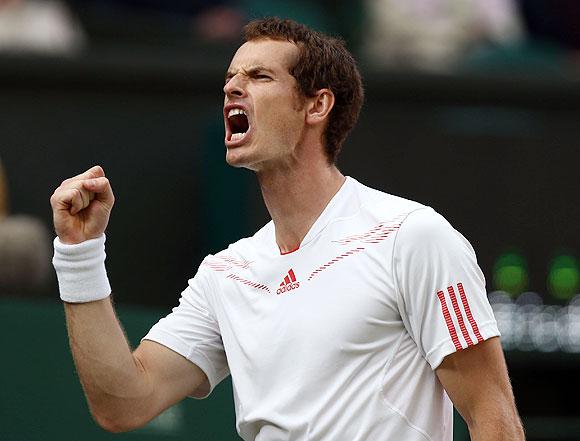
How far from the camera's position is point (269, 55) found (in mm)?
4172

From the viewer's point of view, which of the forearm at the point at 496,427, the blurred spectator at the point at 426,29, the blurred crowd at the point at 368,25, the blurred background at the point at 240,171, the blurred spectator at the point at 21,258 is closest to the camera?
the forearm at the point at 496,427

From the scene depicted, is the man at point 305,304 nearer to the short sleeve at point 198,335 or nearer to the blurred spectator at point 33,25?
the short sleeve at point 198,335

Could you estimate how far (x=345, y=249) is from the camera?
3959mm

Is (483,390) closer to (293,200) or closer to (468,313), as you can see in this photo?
(468,313)

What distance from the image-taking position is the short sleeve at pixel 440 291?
3670 mm

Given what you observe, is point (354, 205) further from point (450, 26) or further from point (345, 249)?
point (450, 26)

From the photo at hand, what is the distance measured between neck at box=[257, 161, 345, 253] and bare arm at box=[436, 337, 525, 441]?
2.18ft

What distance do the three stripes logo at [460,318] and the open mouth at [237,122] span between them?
85 centimetres

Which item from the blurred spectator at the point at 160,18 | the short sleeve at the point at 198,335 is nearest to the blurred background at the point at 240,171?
the blurred spectator at the point at 160,18

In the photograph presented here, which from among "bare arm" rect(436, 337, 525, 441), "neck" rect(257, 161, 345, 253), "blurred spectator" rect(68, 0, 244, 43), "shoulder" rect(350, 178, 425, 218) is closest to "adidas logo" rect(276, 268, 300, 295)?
"neck" rect(257, 161, 345, 253)

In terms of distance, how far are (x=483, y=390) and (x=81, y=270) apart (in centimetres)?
118

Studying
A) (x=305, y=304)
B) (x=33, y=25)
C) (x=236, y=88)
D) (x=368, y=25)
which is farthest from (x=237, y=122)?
(x=368, y=25)

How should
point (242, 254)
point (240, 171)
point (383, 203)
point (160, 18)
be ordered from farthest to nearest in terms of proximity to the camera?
point (160, 18) < point (240, 171) < point (242, 254) < point (383, 203)

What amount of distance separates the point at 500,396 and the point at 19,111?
435cm
